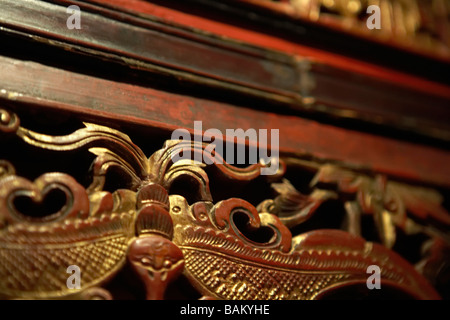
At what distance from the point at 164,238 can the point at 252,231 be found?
0.17m

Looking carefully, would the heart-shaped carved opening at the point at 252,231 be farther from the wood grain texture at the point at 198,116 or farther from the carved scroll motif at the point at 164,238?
the wood grain texture at the point at 198,116

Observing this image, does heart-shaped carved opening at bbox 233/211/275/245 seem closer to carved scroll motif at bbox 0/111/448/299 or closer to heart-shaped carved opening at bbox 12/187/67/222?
carved scroll motif at bbox 0/111/448/299

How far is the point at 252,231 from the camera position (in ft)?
2.46

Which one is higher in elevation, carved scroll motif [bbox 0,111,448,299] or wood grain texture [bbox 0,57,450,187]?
wood grain texture [bbox 0,57,450,187]

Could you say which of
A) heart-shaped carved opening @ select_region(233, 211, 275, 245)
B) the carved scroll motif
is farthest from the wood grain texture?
heart-shaped carved opening @ select_region(233, 211, 275, 245)

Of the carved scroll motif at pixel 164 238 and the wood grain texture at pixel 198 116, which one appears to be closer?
the carved scroll motif at pixel 164 238

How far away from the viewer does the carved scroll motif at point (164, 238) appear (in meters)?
0.59

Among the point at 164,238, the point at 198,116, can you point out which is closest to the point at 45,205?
the point at 164,238

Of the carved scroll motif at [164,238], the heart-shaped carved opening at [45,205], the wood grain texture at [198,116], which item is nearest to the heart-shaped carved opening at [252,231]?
the carved scroll motif at [164,238]

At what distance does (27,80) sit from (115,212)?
25 cm

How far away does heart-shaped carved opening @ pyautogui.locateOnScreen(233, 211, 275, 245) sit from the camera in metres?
0.75

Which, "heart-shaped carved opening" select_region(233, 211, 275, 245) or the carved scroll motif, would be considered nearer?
the carved scroll motif

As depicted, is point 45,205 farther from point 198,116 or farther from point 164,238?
point 198,116
